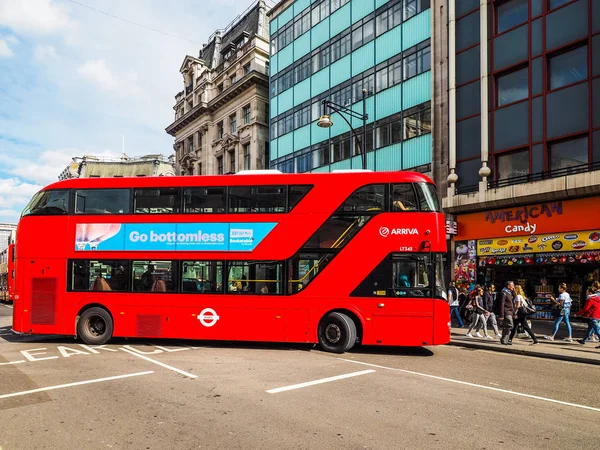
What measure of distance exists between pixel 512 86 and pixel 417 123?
487 centimetres

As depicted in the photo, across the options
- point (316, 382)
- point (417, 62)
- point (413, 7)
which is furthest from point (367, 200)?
point (413, 7)

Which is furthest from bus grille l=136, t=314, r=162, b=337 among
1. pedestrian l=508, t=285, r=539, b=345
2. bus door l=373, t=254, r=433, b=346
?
pedestrian l=508, t=285, r=539, b=345

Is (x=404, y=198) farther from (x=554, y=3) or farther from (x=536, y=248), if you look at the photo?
(x=554, y=3)

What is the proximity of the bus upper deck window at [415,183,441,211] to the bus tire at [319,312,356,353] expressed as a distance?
319 cm

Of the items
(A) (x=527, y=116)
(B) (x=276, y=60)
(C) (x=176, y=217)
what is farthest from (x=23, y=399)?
(B) (x=276, y=60)

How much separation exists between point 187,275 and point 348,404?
21.4 ft

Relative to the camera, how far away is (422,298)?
10.9m

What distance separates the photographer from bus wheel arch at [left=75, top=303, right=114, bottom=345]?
1241 cm

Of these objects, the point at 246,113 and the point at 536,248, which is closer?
the point at 536,248

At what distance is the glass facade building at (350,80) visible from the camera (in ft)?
76.9

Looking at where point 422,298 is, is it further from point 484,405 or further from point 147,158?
point 147,158

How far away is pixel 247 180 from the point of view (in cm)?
1186

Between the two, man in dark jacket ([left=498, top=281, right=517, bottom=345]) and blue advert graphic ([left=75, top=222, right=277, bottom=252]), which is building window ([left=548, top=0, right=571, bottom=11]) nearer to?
man in dark jacket ([left=498, top=281, right=517, bottom=345])

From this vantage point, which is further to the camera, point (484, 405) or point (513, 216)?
point (513, 216)
